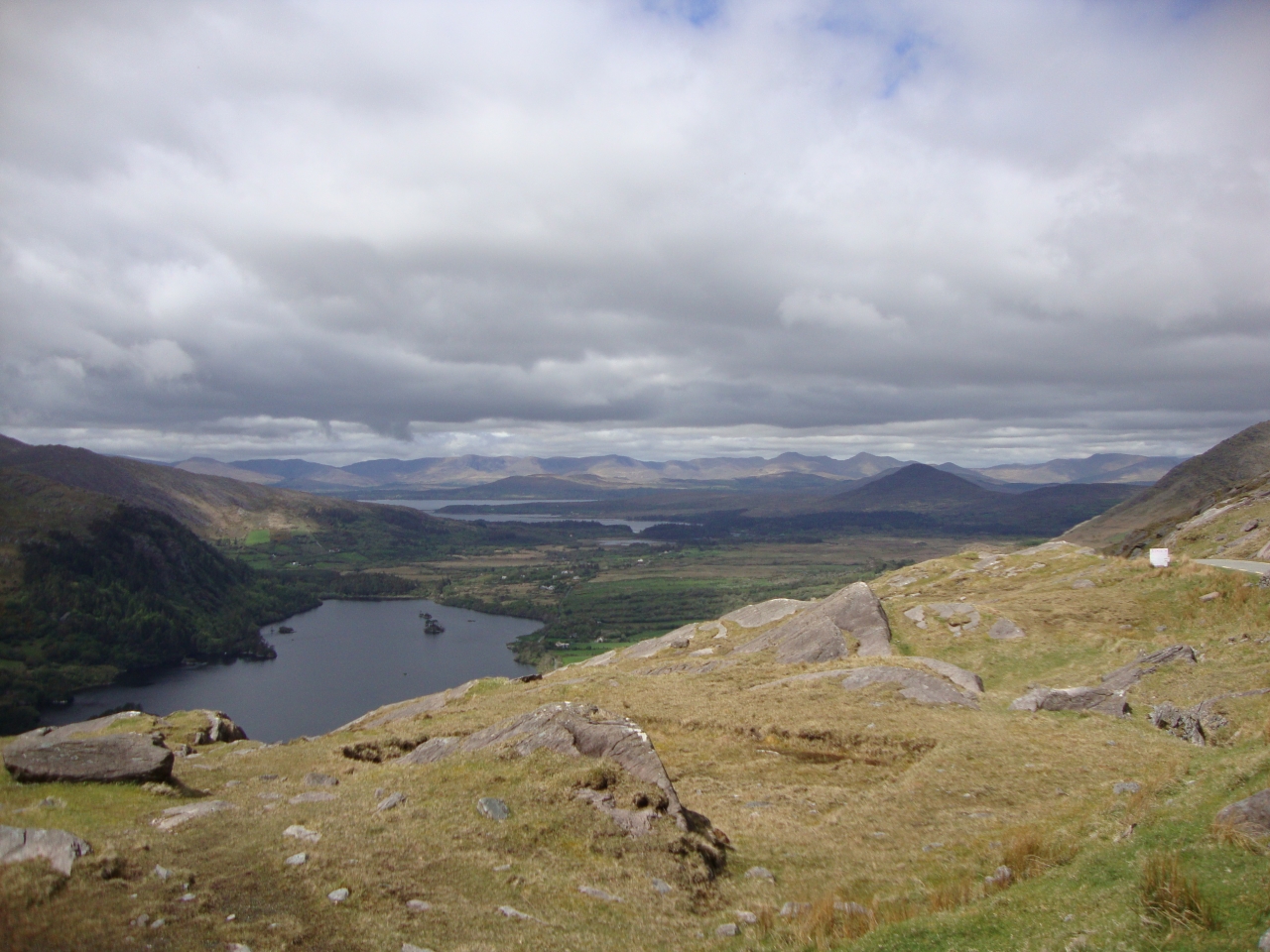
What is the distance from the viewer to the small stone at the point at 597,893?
53.2 feet

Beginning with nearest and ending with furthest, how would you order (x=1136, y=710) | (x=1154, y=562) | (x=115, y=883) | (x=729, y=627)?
(x=115, y=883)
(x=1136, y=710)
(x=1154, y=562)
(x=729, y=627)

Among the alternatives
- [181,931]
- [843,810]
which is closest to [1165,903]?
[843,810]

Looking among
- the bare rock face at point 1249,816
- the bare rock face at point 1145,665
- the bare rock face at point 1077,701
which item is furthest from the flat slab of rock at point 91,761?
the bare rock face at point 1145,665

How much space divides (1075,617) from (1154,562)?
9.69 metres

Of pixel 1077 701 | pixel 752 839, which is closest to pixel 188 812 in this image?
pixel 752 839

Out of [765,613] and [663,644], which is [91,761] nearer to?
[663,644]

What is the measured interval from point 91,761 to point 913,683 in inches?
1411

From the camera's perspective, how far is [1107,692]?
32.1 metres

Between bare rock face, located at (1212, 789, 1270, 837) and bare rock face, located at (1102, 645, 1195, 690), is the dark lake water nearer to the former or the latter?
bare rock face, located at (1102, 645, 1195, 690)

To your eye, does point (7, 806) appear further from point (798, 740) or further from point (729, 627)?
point (729, 627)

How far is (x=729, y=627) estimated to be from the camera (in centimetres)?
6303

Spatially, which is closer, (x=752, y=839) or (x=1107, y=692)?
(x=752, y=839)

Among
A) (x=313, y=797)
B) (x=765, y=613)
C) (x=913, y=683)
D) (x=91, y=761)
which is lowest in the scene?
(x=765, y=613)

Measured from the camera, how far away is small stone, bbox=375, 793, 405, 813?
2082cm
